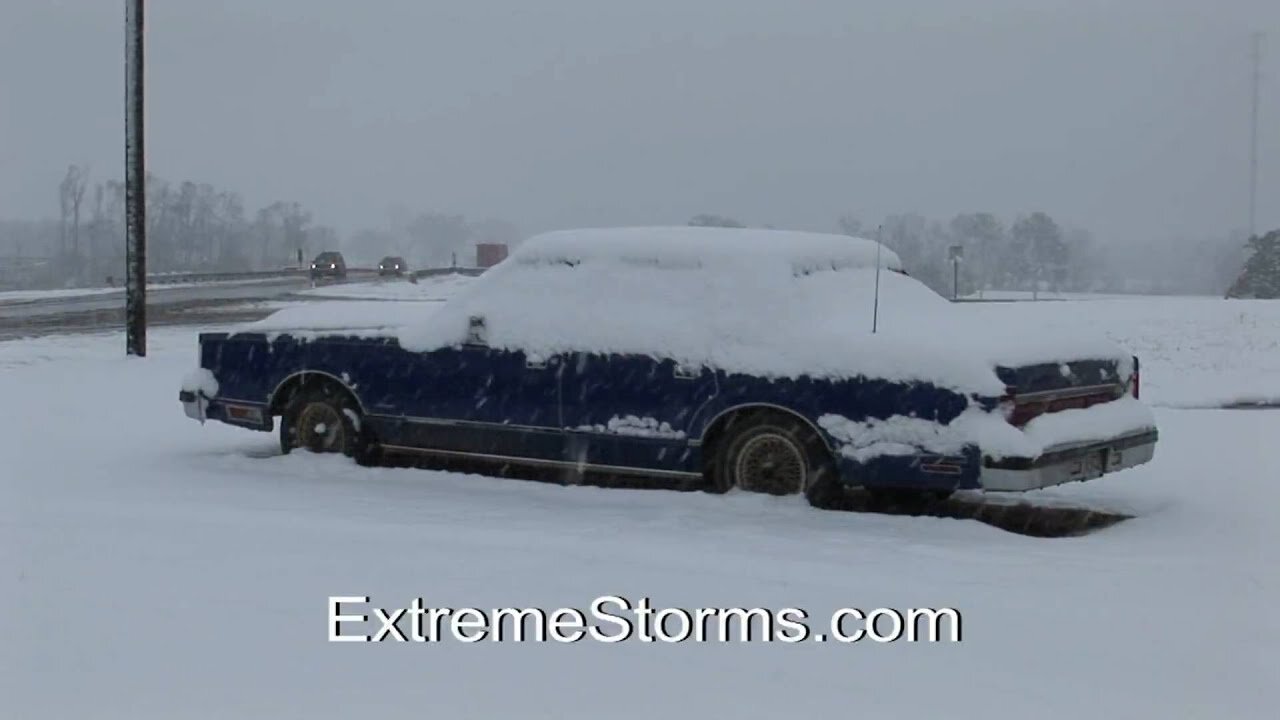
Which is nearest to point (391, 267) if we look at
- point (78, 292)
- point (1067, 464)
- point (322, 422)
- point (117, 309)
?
point (78, 292)

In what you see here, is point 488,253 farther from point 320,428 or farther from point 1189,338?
point 320,428

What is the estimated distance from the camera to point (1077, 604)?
590 centimetres

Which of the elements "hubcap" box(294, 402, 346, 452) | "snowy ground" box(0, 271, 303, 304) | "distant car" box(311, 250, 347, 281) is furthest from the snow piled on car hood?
"distant car" box(311, 250, 347, 281)

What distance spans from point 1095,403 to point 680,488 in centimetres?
244

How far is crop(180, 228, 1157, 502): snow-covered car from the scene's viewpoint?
7.73 m

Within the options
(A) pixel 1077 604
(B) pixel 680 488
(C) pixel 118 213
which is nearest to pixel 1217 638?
(A) pixel 1077 604

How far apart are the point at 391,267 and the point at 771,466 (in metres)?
53.8

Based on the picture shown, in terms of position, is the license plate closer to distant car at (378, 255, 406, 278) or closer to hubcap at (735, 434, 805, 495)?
hubcap at (735, 434, 805, 495)

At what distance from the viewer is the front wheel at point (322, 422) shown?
31.7 ft

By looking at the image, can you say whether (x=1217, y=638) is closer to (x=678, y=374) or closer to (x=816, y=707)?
(x=816, y=707)

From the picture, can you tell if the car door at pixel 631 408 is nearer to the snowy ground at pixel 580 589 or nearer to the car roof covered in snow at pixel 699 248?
the snowy ground at pixel 580 589

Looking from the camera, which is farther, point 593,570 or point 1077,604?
point 593,570

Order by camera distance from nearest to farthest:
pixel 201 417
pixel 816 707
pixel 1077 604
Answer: pixel 816 707, pixel 1077 604, pixel 201 417

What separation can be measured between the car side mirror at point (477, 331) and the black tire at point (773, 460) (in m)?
1.66
